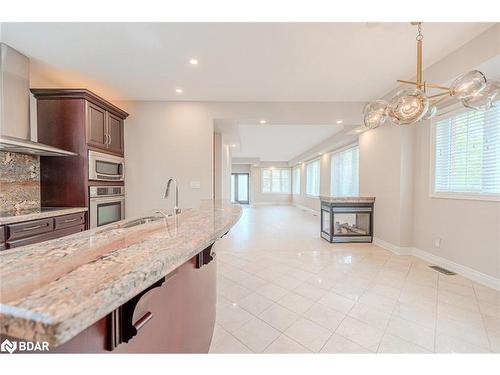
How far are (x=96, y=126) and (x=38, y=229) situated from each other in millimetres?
1538

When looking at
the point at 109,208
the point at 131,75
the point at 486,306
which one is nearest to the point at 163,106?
the point at 131,75

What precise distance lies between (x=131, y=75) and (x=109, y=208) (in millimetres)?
1955

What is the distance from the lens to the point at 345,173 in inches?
257

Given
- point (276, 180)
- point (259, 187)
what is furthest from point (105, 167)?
point (276, 180)

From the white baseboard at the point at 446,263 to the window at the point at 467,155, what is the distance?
0.93m

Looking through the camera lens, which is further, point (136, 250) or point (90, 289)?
point (136, 250)

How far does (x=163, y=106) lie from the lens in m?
3.83

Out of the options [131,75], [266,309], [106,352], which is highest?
[131,75]

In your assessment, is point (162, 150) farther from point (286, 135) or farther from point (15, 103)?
point (286, 135)

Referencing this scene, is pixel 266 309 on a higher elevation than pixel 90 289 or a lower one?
lower

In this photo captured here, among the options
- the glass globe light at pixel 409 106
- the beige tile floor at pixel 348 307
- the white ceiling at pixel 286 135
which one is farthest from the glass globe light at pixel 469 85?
the white ceiling at pixel 286 135

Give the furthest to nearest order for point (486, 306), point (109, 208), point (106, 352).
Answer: point (109, 208), point (486, 306), point (106, 352)

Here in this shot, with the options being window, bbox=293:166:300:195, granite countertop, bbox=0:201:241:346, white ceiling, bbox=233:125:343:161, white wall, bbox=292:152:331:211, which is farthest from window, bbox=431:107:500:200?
window, bbox=293:166:300:195
